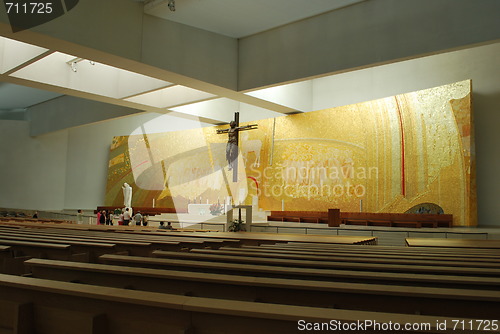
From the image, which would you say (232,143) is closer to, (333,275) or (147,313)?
(333,275)

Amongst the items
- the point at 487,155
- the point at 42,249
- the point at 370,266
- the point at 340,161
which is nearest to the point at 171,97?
the point at 340,161

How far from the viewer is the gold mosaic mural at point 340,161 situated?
12.4m

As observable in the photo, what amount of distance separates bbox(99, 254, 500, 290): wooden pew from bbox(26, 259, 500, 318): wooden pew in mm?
268

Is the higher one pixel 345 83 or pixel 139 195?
pixel 345 83

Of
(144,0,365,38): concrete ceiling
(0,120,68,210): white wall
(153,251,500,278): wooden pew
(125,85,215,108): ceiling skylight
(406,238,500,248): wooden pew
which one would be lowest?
(406,238,500,248): wooden pew

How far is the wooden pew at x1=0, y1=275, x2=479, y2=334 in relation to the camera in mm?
1288

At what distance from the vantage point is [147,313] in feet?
4.94

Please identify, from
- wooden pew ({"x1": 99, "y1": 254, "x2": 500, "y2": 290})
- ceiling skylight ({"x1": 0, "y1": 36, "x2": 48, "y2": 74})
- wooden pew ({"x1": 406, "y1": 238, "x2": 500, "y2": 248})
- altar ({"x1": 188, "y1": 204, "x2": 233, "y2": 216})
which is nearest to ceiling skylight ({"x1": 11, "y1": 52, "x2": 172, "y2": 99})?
ceiling skylight ({"x1": 0, "y1": 36, "x2": 48, "y2": 74})

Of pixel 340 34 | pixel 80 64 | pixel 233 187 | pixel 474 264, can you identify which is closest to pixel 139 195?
pixel 233 187

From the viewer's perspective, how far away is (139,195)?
2083 cm

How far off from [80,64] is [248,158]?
7.59 meters

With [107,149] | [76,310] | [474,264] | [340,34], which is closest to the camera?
[76,310]

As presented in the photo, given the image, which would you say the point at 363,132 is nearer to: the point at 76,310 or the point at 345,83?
the point at 345,83

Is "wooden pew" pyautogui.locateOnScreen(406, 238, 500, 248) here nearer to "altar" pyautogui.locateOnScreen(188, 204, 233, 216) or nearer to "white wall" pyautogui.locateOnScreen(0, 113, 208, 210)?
"altar" pyautogui.locateOnScreen(188, 204, 233, 216)
